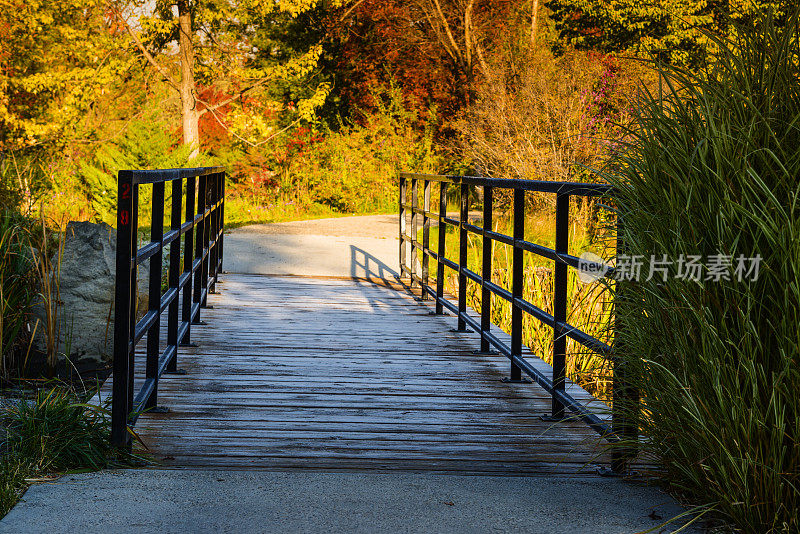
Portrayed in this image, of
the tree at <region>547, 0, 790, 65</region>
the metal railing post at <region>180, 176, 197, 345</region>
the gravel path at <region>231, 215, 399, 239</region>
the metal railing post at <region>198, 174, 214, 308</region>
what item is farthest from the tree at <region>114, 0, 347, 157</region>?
the metal railing post at <region>180, 176, 197, 345</region>

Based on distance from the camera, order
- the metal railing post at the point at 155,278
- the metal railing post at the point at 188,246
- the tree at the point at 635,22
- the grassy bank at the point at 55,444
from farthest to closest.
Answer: the tree at the point at 635,22 → the metal railing post at the point at 188,246 → the metal railing post at the point at 155,278 → the grassy bank at the point at 55,444

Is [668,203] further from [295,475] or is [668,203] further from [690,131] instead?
[295,475]

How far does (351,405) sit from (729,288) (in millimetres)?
2257

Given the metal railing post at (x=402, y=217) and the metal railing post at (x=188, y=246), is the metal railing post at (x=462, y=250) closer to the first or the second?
the metal railing post at (x=188, y=246)

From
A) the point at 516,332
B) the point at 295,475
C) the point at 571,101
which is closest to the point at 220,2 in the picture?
the point at 571,101

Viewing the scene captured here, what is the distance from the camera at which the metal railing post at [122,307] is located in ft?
9.56

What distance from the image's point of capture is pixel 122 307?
2.96 meters

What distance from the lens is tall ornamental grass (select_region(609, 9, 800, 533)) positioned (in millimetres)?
2186

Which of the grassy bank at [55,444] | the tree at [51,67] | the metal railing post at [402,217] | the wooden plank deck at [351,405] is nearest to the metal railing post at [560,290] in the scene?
the wooden plank deck at [351,405]

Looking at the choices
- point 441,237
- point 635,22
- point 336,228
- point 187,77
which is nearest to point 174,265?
point 441,237

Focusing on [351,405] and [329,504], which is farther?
[351,405]

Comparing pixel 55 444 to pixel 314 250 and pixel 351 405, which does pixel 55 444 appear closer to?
pixel 351 405

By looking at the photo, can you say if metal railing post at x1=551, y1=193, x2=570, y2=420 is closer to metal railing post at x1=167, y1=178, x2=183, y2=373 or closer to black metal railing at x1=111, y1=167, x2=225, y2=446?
black metal railing at x1=111, y1=167, x2=225, y2=446

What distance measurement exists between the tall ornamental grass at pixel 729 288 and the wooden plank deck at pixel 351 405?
1.61ft
